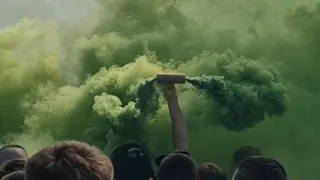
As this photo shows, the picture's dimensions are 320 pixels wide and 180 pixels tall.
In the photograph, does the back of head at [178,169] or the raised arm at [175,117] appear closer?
the back of head at [178,169]

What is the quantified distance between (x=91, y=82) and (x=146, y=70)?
Answer: 48 centimetres

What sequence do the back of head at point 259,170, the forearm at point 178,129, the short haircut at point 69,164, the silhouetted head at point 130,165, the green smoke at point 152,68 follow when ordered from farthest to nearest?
the green smoke at point 152,68 → the forearm at point 178,129 → the silhouetted head at point 130,165 → the back of head at point 259,170 → the short haircut at point 69,164

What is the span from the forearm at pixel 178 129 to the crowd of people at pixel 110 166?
0.48 meters

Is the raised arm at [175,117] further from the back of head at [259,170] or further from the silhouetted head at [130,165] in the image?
the back of head at [259,170]

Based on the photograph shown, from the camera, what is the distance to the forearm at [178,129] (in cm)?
376

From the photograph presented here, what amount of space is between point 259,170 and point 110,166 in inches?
24.1

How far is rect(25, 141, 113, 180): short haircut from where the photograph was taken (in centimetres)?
133

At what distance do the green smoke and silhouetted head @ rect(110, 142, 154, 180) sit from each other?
1.69 m

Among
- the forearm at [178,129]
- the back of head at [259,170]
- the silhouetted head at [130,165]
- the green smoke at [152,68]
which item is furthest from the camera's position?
the green smoke at [152,68]

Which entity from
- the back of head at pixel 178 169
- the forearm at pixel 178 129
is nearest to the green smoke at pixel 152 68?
the forearm at pixel 178 129

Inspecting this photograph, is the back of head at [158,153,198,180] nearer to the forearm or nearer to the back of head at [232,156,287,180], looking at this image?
the back of head at [232,156,287,180]

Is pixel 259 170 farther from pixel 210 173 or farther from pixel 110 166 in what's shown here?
pixel 210 173

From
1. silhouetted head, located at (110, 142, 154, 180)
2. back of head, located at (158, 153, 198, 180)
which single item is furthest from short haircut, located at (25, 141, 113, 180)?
silhouetted head, located at (110, 142, 154, 180)

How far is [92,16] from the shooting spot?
5312mm
